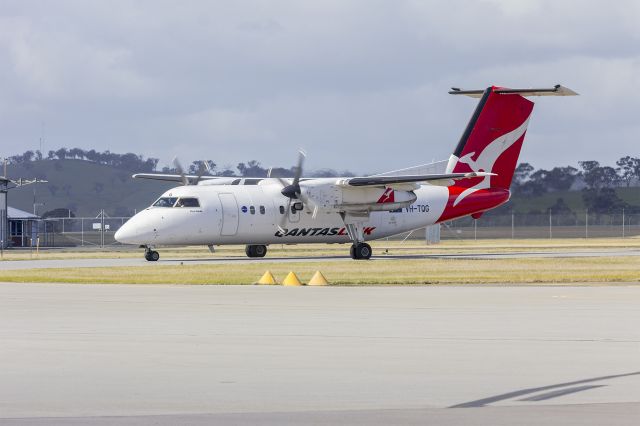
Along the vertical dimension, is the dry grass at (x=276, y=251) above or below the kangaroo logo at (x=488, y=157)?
below

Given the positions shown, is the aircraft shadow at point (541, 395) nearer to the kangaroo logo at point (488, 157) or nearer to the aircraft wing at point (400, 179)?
the aircraft wing at point (400, 179)

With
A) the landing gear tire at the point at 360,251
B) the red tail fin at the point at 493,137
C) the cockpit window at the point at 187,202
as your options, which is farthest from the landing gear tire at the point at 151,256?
the red tail fin at the point at 493,137

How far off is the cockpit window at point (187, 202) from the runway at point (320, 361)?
22.0 metres

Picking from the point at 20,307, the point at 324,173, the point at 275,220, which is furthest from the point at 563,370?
the point at 324,173

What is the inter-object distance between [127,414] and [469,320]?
33.3 ft

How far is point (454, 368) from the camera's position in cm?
1295

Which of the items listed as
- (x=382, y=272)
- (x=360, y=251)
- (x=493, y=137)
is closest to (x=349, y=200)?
(x=360, y=251)

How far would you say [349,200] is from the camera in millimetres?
48594

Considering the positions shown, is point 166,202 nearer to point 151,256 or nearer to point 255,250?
point 151,256

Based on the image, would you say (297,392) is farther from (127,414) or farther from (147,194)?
(147,194)

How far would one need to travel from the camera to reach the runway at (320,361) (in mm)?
10070

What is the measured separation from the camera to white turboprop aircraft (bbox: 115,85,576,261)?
152ft

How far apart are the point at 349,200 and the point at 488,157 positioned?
26.4ft

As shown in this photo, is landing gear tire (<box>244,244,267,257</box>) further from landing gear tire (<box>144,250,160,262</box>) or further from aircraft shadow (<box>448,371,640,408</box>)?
aircraft shadow (<box>448,371,640,408</box>)
